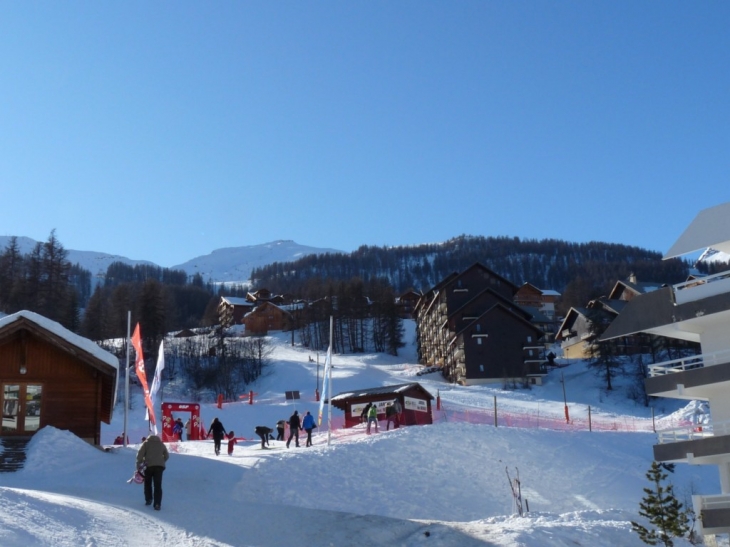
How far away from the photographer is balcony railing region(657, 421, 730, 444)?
1964cm

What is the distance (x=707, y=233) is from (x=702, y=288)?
1629 mm

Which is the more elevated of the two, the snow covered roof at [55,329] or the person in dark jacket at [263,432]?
the snow covered roof at [55,329]

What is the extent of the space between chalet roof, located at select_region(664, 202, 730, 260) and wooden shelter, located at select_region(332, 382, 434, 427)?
1976cm

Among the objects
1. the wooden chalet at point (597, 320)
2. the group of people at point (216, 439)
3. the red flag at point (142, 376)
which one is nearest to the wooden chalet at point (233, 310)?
the wooden chalet at point (597, 320)

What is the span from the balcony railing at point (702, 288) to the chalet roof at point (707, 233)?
0.79m

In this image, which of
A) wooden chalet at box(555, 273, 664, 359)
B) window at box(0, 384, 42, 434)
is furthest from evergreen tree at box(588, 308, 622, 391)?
window at box(0, 384, 42, 434)

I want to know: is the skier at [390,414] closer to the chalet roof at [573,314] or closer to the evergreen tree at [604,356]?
the evergreen tree at [604,356]

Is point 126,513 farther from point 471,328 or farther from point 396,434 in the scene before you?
point 471,328

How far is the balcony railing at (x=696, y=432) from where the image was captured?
19641 millimetres

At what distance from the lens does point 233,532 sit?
1538cm

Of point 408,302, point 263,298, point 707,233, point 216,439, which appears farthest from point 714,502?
point 263,298

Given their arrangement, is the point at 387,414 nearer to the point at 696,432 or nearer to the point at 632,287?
the point at 696,432

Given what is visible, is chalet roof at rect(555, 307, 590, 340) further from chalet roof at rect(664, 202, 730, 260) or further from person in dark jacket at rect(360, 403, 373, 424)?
chalet roof at rect(664, 202, 730, 260)

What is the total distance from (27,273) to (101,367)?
69040 millimetres
